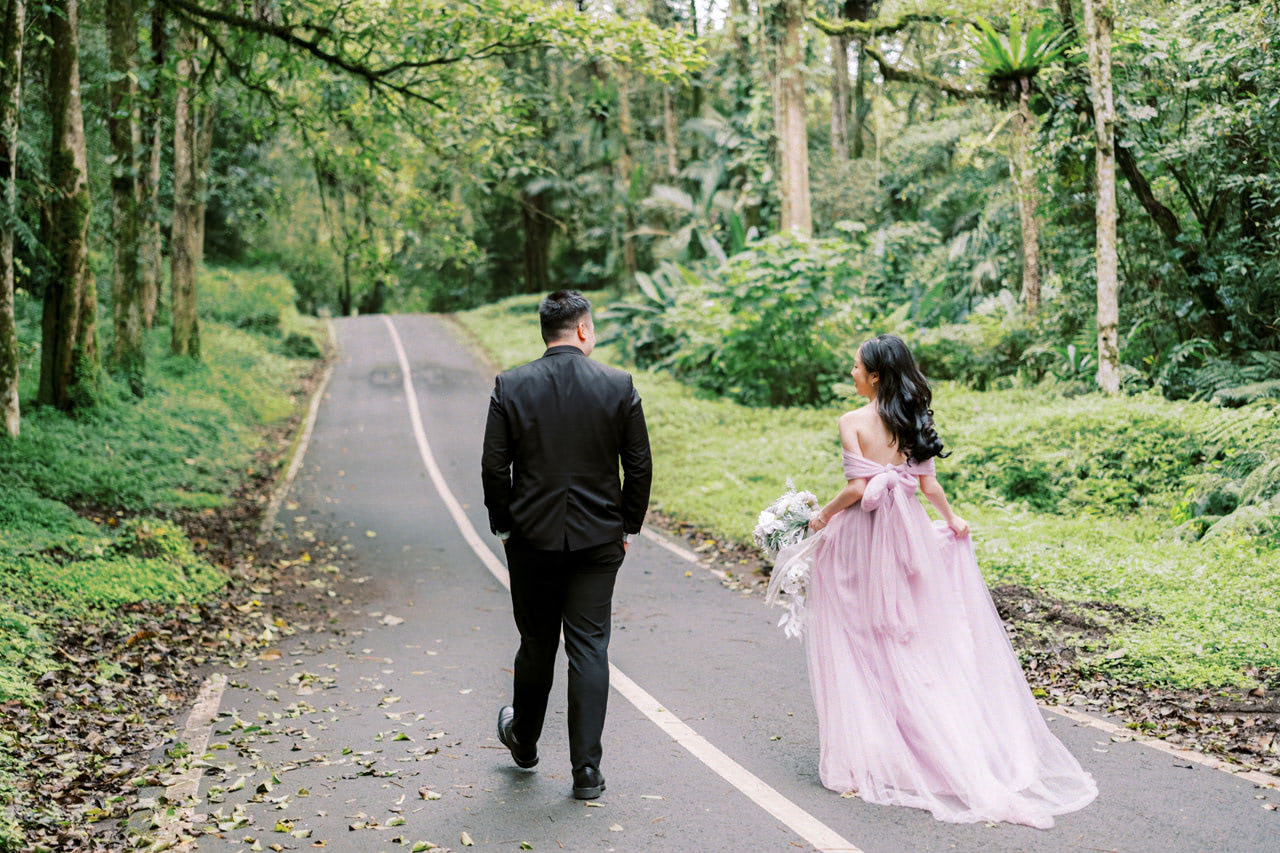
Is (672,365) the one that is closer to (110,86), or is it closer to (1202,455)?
(110,86)

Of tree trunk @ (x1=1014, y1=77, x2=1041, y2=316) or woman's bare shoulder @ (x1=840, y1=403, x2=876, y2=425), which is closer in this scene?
woman's bare shoulder @ (x1=840, y1=403, x2=876, y2=425)

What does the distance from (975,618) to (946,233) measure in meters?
24.1

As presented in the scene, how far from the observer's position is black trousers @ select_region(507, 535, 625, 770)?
502cm

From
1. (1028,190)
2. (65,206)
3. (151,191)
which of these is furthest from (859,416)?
(151,191)

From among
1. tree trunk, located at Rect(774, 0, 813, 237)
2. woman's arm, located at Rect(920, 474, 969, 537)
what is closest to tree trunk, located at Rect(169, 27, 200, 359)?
tree trunk, located at Rect(774, 0, 813, 237)

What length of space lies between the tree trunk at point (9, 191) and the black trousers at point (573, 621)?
27.3 ft

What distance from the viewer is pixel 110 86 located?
15.7 m

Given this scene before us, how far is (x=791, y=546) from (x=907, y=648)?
0.81m

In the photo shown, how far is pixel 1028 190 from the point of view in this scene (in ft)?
55.2

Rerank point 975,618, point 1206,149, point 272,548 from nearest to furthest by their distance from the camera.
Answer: point 975,618
point 272,548
point 1206,149

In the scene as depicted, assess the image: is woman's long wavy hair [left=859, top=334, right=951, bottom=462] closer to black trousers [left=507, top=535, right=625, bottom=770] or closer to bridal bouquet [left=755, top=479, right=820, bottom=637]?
bridal bouquet [left=755, top=479, right=820, bottom=637]

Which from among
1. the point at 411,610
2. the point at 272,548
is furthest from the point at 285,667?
the point at 272,548

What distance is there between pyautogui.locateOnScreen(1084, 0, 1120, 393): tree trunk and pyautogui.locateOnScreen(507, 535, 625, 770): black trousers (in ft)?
34.0

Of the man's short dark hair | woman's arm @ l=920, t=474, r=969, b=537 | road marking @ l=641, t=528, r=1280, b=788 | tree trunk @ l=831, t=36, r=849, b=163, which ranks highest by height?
tree trunk @ l=831, t=36, r=849, b=163
